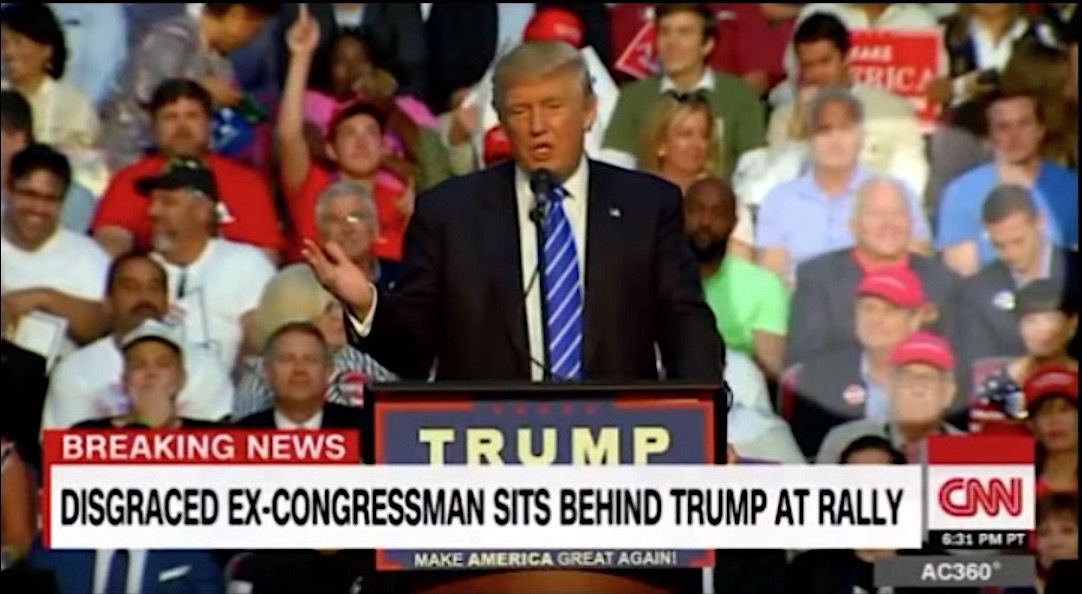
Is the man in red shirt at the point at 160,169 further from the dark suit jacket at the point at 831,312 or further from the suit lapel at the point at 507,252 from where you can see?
the suit lapel at the point at 507,252

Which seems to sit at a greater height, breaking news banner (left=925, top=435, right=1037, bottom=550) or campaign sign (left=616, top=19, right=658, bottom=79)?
campaign sign (left=616, top=19, right=658, bottom=79)

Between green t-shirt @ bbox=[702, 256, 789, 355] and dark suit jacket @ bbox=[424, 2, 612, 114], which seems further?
dark suit jacket @ bbox=[424, 2, 612, 114]

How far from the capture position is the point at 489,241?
7.61 m

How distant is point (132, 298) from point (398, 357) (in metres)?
2.39

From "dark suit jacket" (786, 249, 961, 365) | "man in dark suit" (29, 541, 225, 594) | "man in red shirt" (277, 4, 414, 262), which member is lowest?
"man in dark suit" (29, 541, 225, 594)

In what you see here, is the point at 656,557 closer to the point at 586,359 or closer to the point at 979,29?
the point at 586,359

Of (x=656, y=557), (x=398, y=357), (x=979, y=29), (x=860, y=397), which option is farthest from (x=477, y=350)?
(x=979, y=29)

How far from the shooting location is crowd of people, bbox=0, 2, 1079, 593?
9.59 meters

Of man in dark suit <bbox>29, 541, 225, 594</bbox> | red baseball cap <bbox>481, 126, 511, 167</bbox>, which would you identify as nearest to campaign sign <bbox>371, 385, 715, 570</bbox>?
man in dark suit <bbox>29, 541, 225, 594</bbox>

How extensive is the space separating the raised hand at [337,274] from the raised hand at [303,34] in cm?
297

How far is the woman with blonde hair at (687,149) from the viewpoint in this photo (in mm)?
9672

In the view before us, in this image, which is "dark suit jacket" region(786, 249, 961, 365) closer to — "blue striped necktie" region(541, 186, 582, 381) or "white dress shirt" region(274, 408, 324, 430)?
"white dress shirt" region(274, 408, 324, 430)

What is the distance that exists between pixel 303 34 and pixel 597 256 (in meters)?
2.63

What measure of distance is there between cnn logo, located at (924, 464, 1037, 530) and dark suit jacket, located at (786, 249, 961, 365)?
5.80 feet
